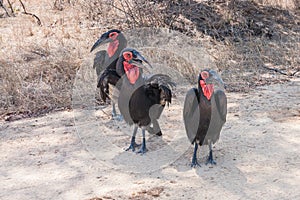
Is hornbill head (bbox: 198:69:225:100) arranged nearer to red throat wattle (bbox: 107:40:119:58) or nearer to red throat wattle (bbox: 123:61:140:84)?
red throat wattle (bbox: 123:61:140:84)

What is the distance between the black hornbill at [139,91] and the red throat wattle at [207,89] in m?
0.29

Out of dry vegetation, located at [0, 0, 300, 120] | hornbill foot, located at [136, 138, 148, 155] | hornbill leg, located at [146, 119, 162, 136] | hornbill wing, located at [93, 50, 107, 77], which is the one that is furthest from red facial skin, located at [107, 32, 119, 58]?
hornbill foot, located at [136, 138, 148, 155]

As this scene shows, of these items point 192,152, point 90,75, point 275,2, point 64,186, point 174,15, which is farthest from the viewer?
point 275,2

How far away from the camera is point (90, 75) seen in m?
5.16

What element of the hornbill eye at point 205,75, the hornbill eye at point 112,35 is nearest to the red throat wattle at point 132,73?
the hornbill eye at point 205,75

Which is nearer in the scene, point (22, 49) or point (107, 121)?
point (107, 121)

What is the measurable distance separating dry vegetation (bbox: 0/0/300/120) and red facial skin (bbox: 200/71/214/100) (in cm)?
201

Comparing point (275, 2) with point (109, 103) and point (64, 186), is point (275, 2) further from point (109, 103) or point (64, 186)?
point (64, 186)

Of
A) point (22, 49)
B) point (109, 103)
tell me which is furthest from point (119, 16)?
point (109, 103)

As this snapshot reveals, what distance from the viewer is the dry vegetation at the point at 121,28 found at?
5.05 metres

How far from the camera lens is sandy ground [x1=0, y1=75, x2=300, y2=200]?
2891mm

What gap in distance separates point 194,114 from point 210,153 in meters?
0.32

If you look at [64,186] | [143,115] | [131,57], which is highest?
[131,57]

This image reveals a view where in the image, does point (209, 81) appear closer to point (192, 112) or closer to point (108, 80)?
point (192, 112)
